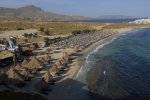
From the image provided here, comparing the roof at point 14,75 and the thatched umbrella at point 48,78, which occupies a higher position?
the roof at point 14,75

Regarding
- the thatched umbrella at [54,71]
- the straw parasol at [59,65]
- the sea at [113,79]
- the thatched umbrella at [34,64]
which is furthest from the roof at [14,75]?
the straw parasol at [59,65]

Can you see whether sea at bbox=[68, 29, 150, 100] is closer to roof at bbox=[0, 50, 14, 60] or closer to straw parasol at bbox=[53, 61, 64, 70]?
straw parasol at bbox=[53, 61, 64, 70]

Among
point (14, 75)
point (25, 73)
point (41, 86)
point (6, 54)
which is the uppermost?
point (6, 54)

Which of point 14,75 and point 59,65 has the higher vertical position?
point 14,75

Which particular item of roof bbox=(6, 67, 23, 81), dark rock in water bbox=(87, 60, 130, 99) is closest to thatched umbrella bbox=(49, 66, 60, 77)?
dark rock in water bbox=(87, 60, 130, 99)

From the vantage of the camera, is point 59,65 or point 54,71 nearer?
point 54,71

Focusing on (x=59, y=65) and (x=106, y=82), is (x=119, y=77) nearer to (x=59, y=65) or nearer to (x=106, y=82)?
(x=106, y=82)

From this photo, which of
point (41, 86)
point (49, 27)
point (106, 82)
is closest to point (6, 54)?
point (41, 86)

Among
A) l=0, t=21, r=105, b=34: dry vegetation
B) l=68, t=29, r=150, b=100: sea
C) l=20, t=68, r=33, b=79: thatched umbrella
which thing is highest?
l=20, t=68, r=33, b=79: thatched umbrella

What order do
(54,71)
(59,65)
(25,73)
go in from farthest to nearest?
(59,65)
(54,71)
(25,73)

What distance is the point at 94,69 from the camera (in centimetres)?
4647

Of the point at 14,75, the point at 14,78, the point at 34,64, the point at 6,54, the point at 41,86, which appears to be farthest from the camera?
the point at 6,54

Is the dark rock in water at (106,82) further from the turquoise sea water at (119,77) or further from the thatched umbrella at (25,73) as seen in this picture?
the thatched umbrella at (25,73)

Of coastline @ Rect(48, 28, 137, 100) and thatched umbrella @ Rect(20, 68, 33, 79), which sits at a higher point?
thatched umbrella @ Rect(20, 68, 33, 79)
